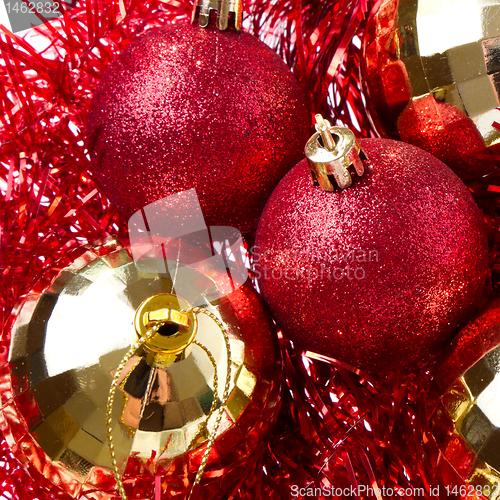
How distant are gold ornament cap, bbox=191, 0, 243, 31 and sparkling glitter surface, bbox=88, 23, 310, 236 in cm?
1

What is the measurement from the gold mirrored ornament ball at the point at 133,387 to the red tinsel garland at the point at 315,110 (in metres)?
0.07

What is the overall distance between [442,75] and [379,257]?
24 centimetres

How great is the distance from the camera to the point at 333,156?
42 centimetres

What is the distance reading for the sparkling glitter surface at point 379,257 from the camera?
1.45ft

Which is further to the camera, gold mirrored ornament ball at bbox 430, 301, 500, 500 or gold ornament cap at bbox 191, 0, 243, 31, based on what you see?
gold ornament cap at bbox 191, 0, 243, 31

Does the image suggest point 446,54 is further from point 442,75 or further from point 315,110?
point 315,110

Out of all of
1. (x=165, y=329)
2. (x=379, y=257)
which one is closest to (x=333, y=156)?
(x=379, y=257)

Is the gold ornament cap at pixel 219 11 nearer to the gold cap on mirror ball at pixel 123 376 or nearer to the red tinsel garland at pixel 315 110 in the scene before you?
the red tinsel garland at pixel 315 110

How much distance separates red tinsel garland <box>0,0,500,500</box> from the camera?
525 mm

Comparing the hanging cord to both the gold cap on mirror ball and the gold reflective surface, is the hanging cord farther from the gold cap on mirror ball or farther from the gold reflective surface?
the gold reflective surface

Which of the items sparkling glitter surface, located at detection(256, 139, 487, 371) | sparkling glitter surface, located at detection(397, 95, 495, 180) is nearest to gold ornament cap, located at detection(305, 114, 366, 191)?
sparkling glitter surface, located at detection(256, 139, 487, 371)

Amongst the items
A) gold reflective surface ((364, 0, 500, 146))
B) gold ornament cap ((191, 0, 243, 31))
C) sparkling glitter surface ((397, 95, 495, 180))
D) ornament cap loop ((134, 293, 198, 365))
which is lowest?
ornament cap loop ((134, 293, 198, 365))

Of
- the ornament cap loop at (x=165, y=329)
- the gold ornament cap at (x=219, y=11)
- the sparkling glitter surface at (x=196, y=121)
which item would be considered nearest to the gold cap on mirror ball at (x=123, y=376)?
the ornament cap loop at (x=165, y=329)

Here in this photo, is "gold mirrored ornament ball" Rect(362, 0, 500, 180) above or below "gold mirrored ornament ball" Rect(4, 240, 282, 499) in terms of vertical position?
above
